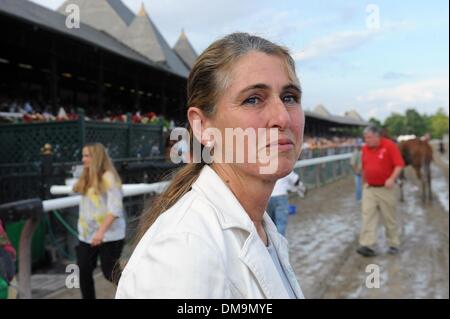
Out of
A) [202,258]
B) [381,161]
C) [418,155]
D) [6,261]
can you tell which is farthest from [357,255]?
[418,155]

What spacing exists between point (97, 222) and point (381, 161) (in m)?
4.24

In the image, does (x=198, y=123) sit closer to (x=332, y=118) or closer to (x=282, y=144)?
(x=282, y=144)

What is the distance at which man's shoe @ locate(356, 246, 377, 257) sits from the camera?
6.65 metres

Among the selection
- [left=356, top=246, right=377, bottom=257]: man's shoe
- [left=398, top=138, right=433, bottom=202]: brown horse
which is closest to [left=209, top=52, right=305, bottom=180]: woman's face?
[left=356, top=246, right=377, bottom=257]: man's shoe

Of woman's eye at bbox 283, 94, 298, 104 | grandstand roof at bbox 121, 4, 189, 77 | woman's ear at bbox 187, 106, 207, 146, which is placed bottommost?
woman's ear at bbox 187, 106, 207, 146

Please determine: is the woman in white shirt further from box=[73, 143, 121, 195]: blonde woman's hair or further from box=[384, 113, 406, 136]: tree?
box=[384, 113, 406, 136]: tree

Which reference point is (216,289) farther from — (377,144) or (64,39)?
(64,39)

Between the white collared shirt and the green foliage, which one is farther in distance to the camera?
the green foliage

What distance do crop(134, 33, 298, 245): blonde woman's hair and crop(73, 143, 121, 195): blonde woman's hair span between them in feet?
9.70

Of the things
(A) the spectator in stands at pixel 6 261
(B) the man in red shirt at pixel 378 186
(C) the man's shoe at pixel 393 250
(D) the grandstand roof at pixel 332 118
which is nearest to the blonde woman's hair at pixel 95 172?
(A) the spectator in stands at pixel 6 261

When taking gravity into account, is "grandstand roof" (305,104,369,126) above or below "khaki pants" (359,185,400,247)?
above

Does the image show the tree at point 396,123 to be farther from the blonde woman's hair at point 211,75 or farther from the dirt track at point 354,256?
the blonde woman's hair at point 211,75

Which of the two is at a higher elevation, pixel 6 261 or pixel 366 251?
pixel 6 261

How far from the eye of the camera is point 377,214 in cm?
698
